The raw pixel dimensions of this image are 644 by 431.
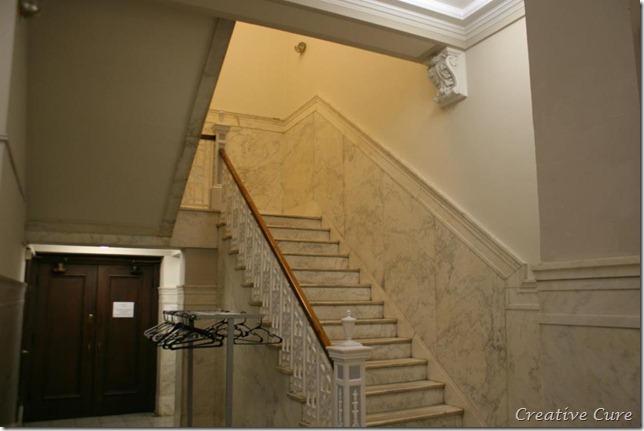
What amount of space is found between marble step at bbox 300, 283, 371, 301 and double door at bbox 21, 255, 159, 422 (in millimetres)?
3843

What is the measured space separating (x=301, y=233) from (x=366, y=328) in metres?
1.87

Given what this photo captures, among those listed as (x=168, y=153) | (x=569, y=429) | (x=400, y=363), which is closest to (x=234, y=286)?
(x=168, y=153)

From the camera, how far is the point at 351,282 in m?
6.05

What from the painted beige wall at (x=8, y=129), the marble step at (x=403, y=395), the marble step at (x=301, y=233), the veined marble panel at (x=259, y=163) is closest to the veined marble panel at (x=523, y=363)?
the marble step at (x=403, y=395)

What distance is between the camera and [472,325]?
4.50 m

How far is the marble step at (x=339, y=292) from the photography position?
5633mm

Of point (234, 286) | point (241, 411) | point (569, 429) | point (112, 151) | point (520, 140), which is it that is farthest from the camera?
point (234, 286)

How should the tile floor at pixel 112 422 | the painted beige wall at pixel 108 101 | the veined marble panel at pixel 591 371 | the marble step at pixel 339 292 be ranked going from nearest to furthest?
the veined marble panel at pixel 591 371
the painted beige wall at pixel 108 101
the marble step at pixel 339 292
the tile floor at pixel 112 422

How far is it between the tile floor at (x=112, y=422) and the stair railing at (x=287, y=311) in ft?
10.3

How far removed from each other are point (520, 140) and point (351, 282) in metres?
2.58

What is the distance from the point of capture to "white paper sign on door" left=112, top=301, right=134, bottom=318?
27.0 feet

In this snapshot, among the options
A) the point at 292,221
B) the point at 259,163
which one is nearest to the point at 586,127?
the point at 292,221

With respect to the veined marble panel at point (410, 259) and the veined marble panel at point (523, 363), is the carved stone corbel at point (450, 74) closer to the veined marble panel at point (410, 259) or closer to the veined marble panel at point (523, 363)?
the veined marble panel at point (410, 259)

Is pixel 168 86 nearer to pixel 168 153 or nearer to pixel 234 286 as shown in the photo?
pixel 168 153
